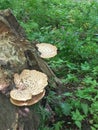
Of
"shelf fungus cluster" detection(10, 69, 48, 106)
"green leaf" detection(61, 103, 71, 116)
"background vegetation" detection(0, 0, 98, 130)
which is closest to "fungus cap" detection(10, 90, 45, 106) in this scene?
"shelf fungus cluster" detection(10, 69, 48, 106)

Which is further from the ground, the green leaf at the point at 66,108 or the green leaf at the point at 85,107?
the green leaf at the point at 85,107

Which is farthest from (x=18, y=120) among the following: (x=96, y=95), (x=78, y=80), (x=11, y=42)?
(x=78, y=80)

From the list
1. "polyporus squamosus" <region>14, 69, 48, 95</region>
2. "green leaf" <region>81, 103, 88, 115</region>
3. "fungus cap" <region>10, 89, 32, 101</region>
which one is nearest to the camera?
"fungus cap" <region>10, 89, 32, 101</region>

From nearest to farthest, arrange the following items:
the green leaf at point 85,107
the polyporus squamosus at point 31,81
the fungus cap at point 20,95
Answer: the fungus cap at point 20,95 → the polyporus squamosus at point 31,81 → the green leaf at point 85,107

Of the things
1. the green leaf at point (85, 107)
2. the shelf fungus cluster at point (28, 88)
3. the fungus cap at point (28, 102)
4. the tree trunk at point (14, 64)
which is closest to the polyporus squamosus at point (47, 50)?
the tree trunk at point (14, 64)

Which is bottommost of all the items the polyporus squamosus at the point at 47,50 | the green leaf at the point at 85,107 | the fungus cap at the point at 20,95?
the green leaf at the point at 85,107

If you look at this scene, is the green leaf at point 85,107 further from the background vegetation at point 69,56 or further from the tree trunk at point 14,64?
the tree trunk at point 14,64

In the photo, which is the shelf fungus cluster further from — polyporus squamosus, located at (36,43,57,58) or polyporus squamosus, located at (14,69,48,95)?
polyporus squamosus, located at (36,43,57,58)

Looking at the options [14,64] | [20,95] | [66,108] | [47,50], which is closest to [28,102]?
[20,95]
